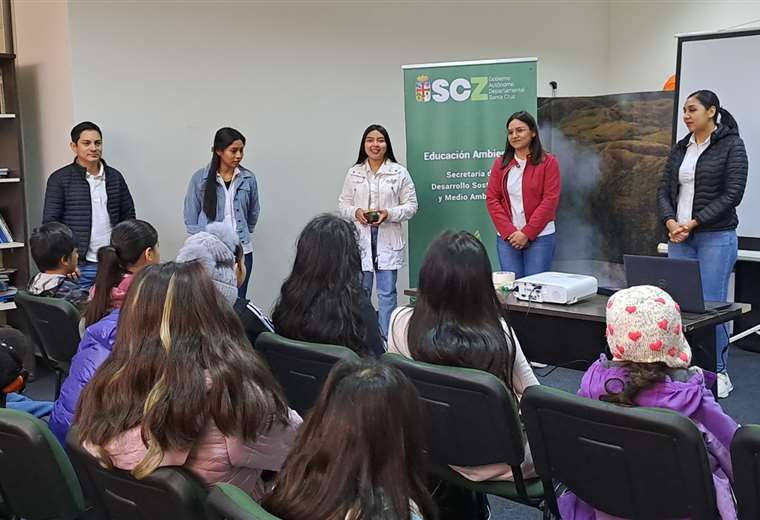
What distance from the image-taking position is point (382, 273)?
5.41 metres

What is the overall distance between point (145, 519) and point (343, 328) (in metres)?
1.02

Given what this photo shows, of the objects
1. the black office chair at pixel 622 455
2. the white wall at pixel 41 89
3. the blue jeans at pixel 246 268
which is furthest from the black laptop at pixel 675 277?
the white wall at pixel 41 89

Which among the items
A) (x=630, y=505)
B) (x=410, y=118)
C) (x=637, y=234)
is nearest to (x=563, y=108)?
(x=637, y=234)

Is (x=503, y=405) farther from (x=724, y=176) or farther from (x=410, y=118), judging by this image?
(x=410, y=118)

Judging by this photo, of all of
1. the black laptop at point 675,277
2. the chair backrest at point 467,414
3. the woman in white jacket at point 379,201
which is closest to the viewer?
the chair backrest at point 467,414

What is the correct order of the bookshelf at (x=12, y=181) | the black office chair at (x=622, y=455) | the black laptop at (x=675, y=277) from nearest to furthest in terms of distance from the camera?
the black office chair at (x=622, y=455) → the black laptop at (x=675, y=277) → the bookshelf at (x=12, y=181)

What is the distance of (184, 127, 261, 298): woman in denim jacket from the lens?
495 centimetres

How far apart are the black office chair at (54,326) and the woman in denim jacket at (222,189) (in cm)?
161

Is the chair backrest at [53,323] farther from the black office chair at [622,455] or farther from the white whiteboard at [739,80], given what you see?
the white whiteboard at [739,80]

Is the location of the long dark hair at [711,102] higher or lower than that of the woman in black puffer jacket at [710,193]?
higher

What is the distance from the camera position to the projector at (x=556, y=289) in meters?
3.39

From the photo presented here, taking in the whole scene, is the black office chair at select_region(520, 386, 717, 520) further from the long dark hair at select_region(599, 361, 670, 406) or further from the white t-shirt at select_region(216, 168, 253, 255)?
the white t-shirt at select_region(216, 168, 253, 255)

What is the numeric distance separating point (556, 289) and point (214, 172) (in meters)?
2.48

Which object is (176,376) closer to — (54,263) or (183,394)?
(183,394)
